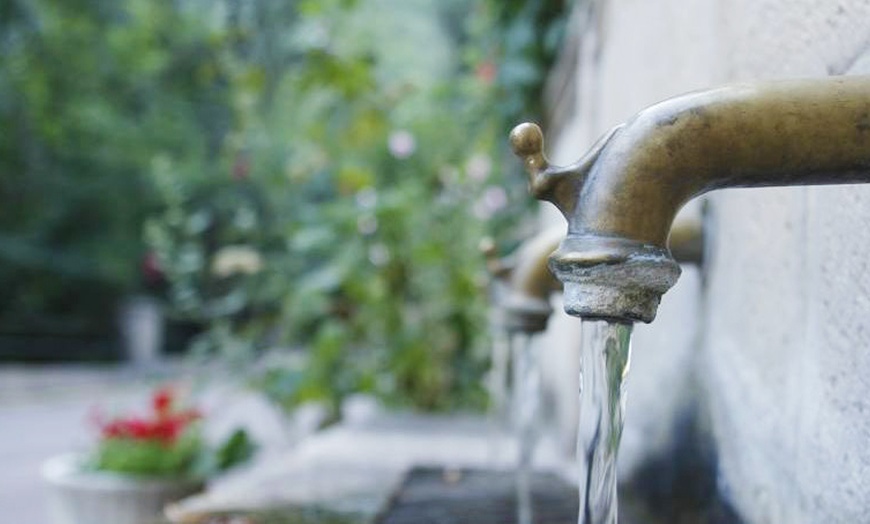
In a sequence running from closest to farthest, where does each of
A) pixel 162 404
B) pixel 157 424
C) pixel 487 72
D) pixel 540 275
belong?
1. pixel 540 275
2. pixel 157 424
3. pixel 162 404
4. pixel 487 72

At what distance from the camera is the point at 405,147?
3.97 m

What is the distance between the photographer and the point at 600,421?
0.60 meters

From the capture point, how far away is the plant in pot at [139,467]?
2.36 m

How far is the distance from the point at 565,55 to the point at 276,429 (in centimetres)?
495

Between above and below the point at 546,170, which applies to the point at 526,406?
below

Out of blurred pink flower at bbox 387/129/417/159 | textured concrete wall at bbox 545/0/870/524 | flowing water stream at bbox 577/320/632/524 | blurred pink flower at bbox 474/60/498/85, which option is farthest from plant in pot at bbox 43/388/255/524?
flowing water stream at bbox 577/320/632/524

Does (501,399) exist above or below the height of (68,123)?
below

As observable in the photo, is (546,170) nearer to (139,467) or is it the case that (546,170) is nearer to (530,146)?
(530,146)

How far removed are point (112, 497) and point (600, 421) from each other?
80.1 inches

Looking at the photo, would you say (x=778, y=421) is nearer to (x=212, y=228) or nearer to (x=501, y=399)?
(x=501, y=399)

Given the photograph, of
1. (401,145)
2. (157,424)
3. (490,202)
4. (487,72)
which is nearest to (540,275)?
(157,424)

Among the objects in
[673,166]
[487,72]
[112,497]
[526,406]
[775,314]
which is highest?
[487,72]

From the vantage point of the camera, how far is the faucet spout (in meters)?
0.52

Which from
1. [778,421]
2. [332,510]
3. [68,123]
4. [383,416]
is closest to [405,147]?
[383,416]
